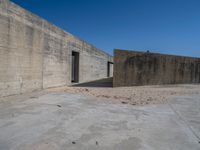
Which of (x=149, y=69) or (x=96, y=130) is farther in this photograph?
(x=149, y=69)

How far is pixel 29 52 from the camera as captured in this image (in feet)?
23.5

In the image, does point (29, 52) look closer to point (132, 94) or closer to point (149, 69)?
point (132, 94)

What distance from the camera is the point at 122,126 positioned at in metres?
3.26

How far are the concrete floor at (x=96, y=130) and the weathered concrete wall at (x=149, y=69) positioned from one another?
267 inches

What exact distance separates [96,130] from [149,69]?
30.2 feet

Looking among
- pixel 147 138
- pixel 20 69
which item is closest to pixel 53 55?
pixel 20 69

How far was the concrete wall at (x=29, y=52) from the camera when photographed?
19.3 feet

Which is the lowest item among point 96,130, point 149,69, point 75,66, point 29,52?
point 96,130

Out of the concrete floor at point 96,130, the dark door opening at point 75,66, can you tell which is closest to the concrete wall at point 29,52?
the dark door opening at point 75,66

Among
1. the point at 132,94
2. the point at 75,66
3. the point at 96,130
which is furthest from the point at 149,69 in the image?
the point at 96,130

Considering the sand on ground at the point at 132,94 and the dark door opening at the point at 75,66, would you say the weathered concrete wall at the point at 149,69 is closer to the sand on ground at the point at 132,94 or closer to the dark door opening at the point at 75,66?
the sand on ground at the point at 132,94

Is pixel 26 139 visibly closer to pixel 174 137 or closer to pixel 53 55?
pixel 174 137

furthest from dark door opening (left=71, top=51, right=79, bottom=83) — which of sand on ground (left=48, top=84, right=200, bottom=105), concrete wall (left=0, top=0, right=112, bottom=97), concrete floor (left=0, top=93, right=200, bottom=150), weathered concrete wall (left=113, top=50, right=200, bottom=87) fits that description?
concrete floor (left=0, top=93, right=200, bottom=150)

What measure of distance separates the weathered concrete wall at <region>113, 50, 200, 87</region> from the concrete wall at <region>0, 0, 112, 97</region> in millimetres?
3610
